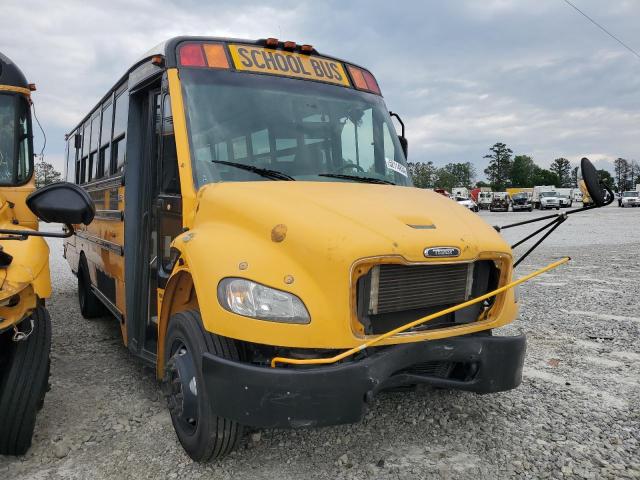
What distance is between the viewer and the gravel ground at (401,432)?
3.15 metres

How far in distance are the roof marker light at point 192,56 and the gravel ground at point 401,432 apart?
2.48 metres

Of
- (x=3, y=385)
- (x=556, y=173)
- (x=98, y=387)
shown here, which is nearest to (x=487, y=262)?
(x=3, y=385)

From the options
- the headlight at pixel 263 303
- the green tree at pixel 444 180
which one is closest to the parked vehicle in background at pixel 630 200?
the green tree at pixel 444 180

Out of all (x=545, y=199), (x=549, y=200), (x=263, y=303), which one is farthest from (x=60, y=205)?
(x=545, y=199)

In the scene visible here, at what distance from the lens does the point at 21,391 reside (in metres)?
3.18

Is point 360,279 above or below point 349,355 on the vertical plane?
above

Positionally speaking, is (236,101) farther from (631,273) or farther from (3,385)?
(631,273)

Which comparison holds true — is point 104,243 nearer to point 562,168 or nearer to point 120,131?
point 120,131

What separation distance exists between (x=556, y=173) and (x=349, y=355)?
467 feet

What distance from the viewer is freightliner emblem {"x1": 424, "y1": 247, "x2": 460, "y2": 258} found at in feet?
Answer: 9.36

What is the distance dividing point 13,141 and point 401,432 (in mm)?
4142

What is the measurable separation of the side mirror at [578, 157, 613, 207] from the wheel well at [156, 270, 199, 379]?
8.14 ft

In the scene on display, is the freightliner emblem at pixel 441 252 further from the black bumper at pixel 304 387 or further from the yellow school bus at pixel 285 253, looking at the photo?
the black bumper at pixel 304 387

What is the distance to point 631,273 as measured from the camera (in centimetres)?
990
